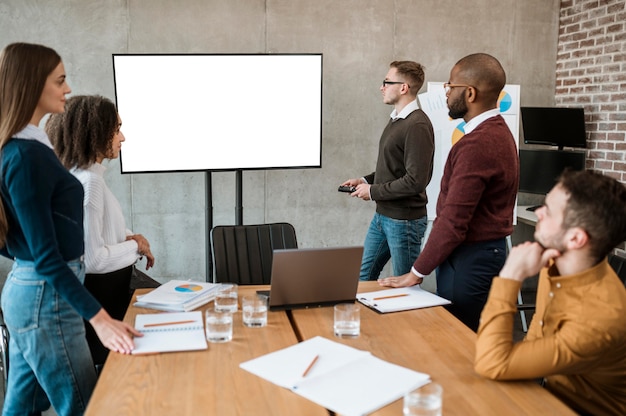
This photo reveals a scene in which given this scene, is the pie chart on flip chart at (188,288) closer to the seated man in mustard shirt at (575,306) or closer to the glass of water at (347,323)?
the glass of water at (347,323)

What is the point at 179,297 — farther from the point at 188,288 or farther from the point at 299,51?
the point at 299,51

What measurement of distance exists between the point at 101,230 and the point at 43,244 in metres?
0.56

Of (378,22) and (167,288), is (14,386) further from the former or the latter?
(378,22)

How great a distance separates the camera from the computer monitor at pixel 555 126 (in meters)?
4.57

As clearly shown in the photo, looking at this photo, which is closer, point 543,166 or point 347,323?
point 347,323

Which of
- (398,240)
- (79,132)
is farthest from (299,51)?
(79,132)

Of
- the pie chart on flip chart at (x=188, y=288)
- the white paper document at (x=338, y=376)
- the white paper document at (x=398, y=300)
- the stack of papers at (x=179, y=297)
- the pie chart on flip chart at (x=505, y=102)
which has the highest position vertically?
the pie chart on flip chart at (x=505, y=102)

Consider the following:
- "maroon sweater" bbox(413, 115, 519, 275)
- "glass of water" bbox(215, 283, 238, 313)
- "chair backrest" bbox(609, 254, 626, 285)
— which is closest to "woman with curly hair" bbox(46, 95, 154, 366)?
"glass of water" bbox(215, 283, 238, 313)

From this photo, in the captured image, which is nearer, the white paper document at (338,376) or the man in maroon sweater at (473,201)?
the white paper document at (338,376)

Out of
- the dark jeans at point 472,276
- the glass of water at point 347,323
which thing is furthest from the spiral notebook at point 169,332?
the dark jeans at point 472,276

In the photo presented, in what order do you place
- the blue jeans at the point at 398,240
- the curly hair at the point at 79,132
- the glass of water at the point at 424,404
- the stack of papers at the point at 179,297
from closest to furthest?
1. the glass of water at the point at 424,404
2. the stack of papers at the point at 179,297
3. the curly hair at the point at 79,132
4. the blue jeans at the point at 398,240

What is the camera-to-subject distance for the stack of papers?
2.16 meters

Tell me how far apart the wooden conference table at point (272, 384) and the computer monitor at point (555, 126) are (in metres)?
3.01

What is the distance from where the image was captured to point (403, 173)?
349cm
